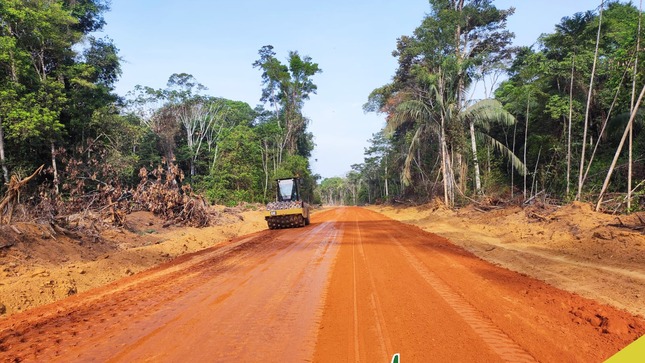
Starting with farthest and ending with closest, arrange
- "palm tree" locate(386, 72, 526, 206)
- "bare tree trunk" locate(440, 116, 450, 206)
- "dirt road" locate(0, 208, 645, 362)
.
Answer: "bare tree trunk" locate(440, 116, 450, 206), "palm tree" locate(386, 72, 526, 206), "dirt road" locate(0, 208, 645, 362)

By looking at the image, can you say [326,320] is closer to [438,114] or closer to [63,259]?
[63,259]

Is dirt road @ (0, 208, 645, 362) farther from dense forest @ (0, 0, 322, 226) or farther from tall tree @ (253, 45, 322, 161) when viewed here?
tall tree @ (253, 45, 322, 161)

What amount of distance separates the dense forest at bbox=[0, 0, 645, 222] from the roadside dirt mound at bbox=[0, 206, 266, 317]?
4.56 ft

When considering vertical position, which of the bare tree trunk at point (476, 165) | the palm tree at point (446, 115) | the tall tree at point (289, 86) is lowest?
the bare tree trunk at point (476, 165)

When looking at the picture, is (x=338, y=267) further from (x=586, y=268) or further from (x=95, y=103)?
(x=95, y=103)

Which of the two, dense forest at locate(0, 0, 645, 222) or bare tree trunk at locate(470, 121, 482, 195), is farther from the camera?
bare tree trunk at locate(470, 121, 482, 195)

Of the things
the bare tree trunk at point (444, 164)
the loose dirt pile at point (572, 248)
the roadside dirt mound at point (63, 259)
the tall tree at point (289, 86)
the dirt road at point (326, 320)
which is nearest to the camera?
the dirt road at point (326, 320)

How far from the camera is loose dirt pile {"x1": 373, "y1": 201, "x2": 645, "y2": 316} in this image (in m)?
5.91

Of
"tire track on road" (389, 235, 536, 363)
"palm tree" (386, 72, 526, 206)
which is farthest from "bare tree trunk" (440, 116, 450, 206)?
"tire track on road" (389, 235, 536, 363)

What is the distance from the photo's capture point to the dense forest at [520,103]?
15703mm

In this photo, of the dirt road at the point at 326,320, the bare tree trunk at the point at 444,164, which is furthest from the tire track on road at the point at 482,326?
the bare tree trunk at the point at 444,164

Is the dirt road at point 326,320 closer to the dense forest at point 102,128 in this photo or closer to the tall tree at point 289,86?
the dense forest at point 102,128

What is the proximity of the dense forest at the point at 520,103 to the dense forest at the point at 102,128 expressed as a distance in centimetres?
1557

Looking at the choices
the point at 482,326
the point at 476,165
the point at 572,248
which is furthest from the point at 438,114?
the point at 482,326
